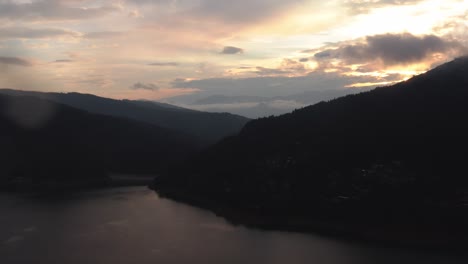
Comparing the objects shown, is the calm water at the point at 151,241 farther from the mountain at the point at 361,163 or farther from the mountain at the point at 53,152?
the mountain at the point at 53,152

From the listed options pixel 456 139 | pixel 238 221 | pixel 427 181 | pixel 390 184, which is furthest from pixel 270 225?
pixel 456 139

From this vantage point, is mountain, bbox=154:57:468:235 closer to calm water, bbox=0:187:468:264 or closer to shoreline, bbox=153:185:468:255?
shoreline, bbox=153:185:468:255

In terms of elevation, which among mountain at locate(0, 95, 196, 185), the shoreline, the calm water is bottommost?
the calm water

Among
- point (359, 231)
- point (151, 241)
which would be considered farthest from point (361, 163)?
point (151, 241)

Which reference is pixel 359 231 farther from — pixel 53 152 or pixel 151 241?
pixel 53 152

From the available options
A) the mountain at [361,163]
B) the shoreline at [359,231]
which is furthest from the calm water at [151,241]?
the mountain at [361,163]

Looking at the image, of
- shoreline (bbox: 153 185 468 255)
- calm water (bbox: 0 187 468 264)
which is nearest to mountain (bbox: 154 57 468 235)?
shoreline (bbox: 153 185 468 255)

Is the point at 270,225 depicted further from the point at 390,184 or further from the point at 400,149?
the point at 400,149
